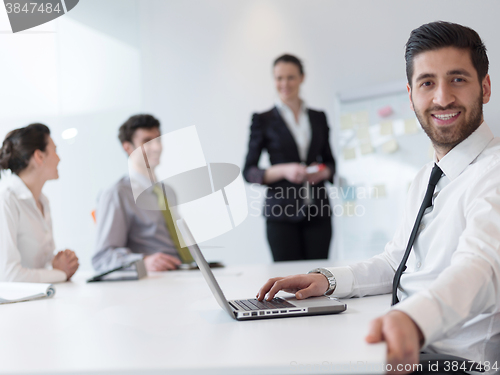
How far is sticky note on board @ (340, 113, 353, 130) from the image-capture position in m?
3.65

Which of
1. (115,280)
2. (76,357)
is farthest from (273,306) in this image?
(115,280)

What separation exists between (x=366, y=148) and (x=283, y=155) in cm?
79

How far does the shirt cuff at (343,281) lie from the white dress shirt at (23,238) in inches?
48.8

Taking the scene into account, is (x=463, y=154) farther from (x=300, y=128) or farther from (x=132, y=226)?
(x=300, y=128)

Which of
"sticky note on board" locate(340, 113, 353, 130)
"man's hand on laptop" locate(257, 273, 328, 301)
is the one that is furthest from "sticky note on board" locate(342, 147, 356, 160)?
"man's hand on laptop" locate(257, 273, 328, 301)

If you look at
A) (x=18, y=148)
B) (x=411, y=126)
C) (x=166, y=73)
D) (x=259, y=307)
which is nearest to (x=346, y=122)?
(x=411, y=126)

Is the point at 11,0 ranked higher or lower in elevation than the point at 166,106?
higher

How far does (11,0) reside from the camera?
10.8 ft

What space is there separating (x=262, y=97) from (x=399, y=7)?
120cm

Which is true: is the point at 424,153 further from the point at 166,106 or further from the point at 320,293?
the point at 320,293

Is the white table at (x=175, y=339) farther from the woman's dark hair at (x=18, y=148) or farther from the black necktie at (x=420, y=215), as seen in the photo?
the woman's dark hair at (x=18, y=148)

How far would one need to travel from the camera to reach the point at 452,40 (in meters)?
1.13

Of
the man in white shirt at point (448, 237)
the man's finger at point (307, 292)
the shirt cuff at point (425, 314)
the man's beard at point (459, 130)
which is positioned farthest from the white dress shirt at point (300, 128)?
the shirt cuff at point (425, 314)

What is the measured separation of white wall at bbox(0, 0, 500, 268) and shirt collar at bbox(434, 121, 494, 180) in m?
2.54
